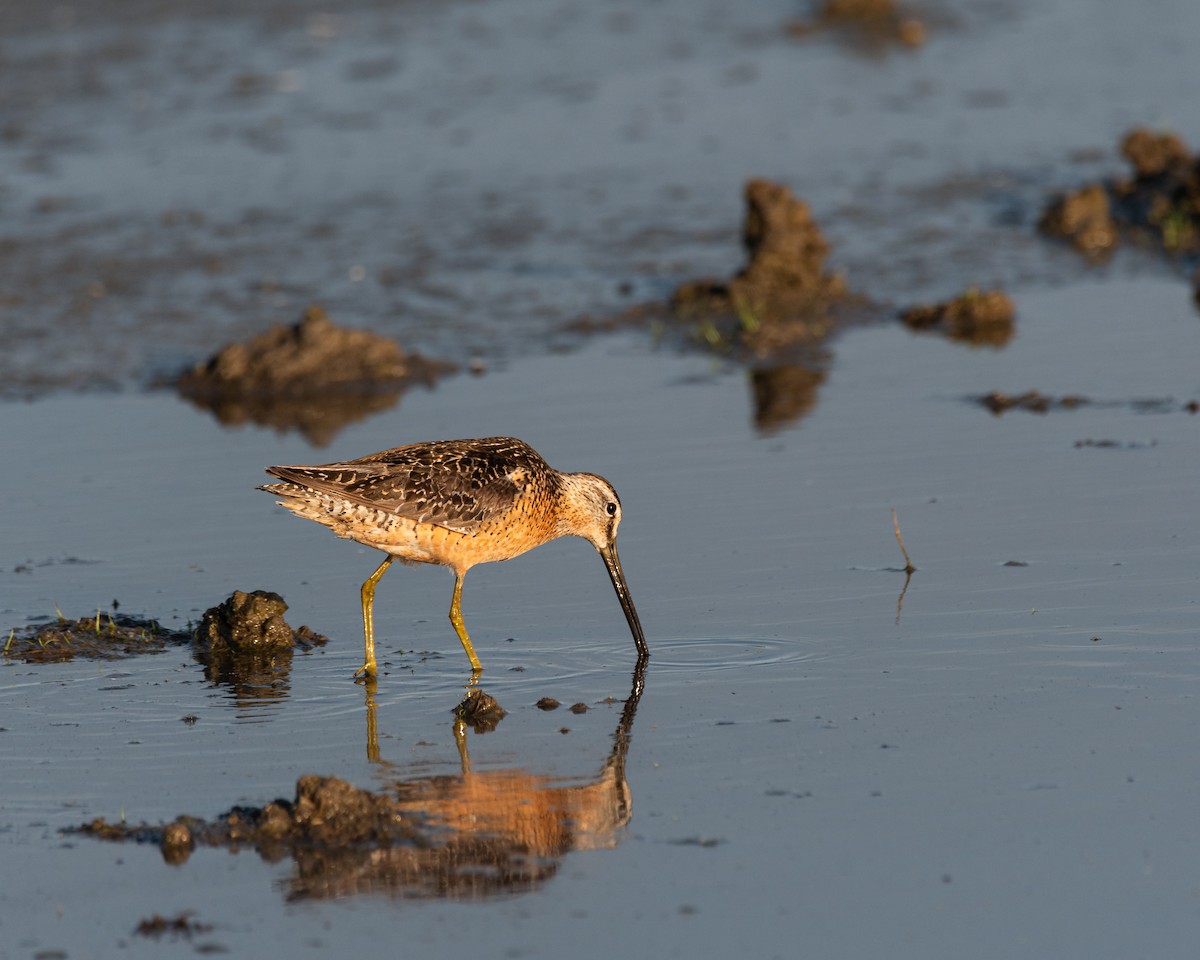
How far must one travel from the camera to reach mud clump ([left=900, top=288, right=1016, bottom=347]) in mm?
11148

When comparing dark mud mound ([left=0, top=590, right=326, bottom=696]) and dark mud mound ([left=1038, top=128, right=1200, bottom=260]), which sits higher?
dark mud mound ([left=1038, top=128, right=1200, bottom=260])

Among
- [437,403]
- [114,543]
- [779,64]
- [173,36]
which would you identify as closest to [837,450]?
[437,403]

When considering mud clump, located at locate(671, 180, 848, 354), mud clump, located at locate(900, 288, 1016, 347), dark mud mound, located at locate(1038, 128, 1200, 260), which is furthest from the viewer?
dark mud mound, located at locate(1038, 128, 1200, 260)

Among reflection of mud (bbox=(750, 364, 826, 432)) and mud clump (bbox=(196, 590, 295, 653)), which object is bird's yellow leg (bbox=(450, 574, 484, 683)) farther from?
reflection of mud (bbox=(750, 364, 826, 432))

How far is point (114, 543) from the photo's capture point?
8.27 metres

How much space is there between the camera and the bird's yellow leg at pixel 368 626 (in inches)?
264

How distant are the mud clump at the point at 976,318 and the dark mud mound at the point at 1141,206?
1.94 meters

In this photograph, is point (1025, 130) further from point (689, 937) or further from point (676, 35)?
point (689, 937)

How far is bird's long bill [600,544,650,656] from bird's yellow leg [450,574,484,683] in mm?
556

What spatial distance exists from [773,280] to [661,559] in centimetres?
452

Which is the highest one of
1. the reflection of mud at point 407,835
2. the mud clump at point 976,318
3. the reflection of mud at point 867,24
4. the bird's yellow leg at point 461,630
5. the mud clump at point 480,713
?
the reflection of mud at point 867,24

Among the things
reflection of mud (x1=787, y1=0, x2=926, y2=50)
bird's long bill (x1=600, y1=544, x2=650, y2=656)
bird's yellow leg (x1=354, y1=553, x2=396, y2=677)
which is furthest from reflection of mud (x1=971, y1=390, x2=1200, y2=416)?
reflection of mud (x1=787, y1=0, x2=926, y2=50)

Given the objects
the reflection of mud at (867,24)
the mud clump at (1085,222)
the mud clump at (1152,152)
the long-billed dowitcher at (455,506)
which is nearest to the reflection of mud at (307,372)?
the long-billed dowitcher at (455,506)

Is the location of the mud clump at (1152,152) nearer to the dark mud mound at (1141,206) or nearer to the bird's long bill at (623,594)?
the dark mud mound at (1141,206)
